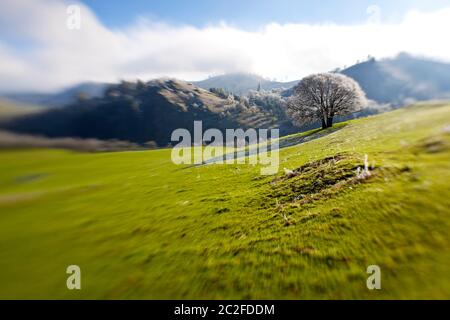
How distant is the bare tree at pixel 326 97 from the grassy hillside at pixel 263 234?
138 ft

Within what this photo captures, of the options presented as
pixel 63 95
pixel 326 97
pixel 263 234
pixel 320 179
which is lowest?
pixel 263 234

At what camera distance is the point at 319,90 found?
Answer: 6047 cm

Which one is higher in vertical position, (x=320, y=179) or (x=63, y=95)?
(x=63, y=95)

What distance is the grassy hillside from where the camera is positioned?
30.1ft

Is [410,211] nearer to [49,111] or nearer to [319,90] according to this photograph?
[49,111]

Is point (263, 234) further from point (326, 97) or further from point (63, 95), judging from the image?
point (326, 97)

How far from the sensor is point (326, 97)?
60.6m

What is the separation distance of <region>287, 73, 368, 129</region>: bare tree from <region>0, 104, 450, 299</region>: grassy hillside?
41929 millimetres

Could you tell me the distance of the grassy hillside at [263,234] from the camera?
9172 millimetres

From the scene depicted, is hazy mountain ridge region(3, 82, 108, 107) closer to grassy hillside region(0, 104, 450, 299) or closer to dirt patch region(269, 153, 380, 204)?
grassy hillside region(0, 104, 450, 299)

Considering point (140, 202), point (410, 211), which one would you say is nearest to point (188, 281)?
point (410, 211)

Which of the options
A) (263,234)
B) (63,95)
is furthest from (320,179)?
(63,95)

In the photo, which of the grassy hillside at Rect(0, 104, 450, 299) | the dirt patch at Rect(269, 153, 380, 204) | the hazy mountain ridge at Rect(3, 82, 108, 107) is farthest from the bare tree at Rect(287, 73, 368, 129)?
the hazy mountain ridge at Rect(3, 82, 108, 107)

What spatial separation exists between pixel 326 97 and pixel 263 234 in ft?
183
